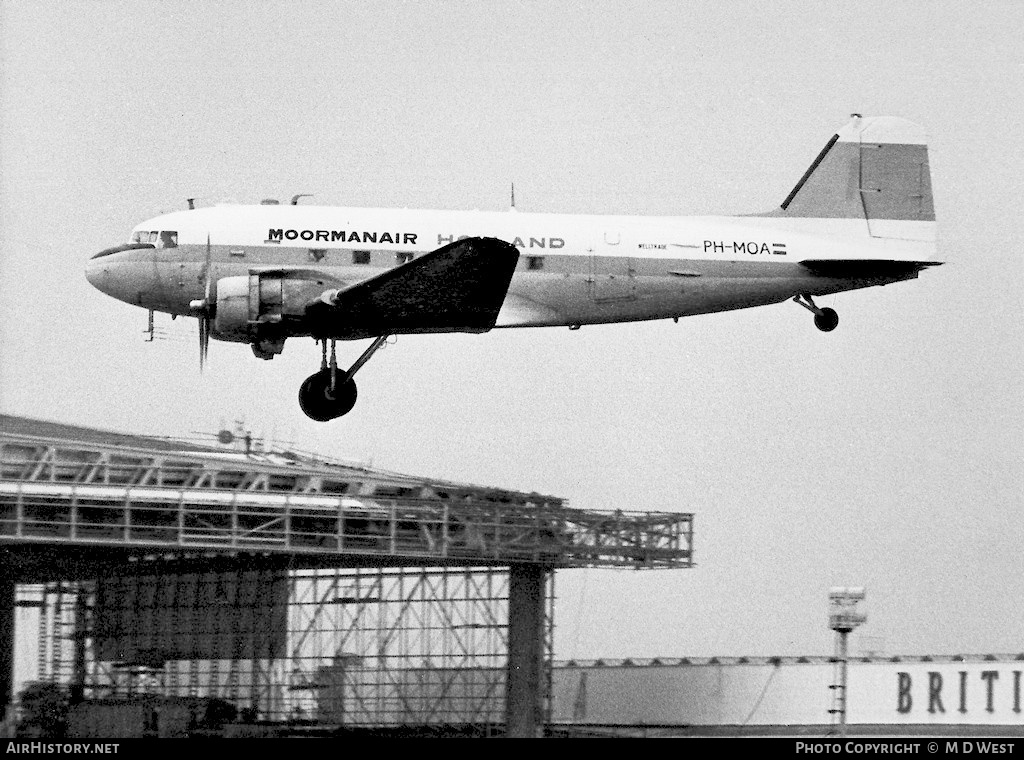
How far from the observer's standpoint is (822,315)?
1009 inches

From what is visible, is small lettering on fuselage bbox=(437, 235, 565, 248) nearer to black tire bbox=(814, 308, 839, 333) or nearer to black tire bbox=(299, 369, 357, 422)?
black tire bbox=(299, 369, 357, 422)

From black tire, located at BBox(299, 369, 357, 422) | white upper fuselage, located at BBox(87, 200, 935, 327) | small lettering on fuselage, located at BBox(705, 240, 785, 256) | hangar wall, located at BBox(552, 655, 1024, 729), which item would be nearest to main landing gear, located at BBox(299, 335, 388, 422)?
black tire, located at BBox(299, 369, 357, 422)

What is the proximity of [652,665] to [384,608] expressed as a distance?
9.19m

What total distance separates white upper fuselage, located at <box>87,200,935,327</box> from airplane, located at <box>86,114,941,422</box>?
0.07 ft

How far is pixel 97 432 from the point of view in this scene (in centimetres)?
4403

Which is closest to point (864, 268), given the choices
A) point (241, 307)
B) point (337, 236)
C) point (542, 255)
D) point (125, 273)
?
point (542, 255)

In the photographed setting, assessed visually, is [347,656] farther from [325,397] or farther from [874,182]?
[874,182]

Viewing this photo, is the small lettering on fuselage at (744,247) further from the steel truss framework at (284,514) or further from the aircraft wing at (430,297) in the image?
the steel truss framework at (284,514)

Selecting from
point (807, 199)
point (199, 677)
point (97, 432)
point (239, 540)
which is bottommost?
point (199, 677)

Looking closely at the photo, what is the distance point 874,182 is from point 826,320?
9.48 ft

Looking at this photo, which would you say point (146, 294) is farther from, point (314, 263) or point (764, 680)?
point (764, 680)

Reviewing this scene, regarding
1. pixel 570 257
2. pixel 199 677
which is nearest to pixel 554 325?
pixel 570 257

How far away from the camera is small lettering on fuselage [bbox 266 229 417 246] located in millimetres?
24438

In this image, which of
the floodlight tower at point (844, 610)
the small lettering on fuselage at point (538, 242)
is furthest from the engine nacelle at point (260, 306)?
the floodlight tower at point (844, 610)
